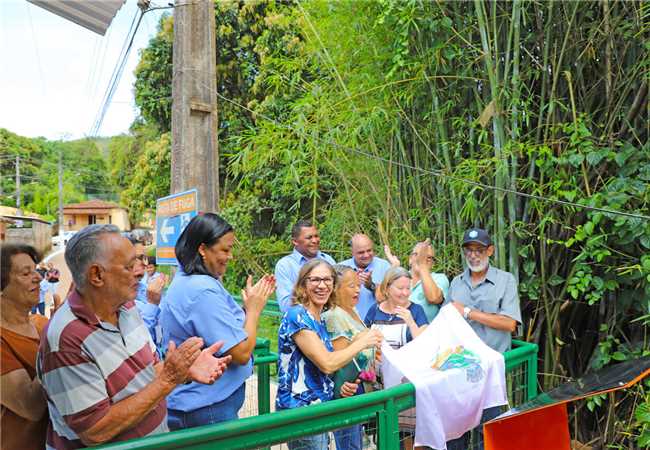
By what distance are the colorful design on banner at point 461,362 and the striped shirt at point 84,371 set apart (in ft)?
4.20

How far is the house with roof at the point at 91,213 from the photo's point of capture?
4681cm

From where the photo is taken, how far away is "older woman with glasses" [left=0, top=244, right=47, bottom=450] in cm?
165

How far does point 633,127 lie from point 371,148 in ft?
6.19

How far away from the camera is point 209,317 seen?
7.03 ft

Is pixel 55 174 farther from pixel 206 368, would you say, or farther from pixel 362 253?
pixel 206 368

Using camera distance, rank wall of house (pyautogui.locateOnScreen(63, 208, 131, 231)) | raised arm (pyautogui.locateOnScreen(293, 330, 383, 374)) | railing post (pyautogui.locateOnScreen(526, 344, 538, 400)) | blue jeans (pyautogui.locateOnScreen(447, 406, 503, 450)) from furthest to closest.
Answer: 1. wall of house (pyautogui.locateOnScreen(63, 208, 131, 231))
2. railing post (pyautogui.locateOnScreen(526, 344, 538, 400))
3. blue jeans (pyautogui.locateOnScreen(447, 406, 503, 450))
4. raised arm (pyautogui.locateOnScreen(293, 330, 383, 374))

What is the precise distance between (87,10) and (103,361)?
6.69 feet

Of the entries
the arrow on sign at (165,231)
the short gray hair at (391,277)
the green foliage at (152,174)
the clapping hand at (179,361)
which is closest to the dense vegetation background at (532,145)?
the short gray hair at (391,277)

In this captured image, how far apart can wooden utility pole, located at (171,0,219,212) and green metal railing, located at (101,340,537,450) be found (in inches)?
78.2

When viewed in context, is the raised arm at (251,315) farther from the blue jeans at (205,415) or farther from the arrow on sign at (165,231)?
the arrow on sign at (165,231)

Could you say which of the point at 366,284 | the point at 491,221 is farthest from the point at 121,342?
the point at 491,221

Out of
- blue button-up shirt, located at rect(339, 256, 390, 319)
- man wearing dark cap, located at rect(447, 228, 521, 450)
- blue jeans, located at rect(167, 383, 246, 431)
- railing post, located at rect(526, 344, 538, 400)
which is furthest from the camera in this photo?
blue button-up shirt, located at rect(339, 256, 390, 319)

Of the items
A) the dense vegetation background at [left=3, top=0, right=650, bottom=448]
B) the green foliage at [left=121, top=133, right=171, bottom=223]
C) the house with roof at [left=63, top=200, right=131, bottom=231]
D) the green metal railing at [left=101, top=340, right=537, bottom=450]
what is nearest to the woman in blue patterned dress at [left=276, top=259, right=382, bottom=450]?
the green metal railing at [left=101, top=340, right=537, bottom=450]

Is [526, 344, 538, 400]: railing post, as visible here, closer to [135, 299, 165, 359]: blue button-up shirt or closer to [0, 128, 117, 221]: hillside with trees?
[135, 299, 165, 359]: blue button-up shirt
